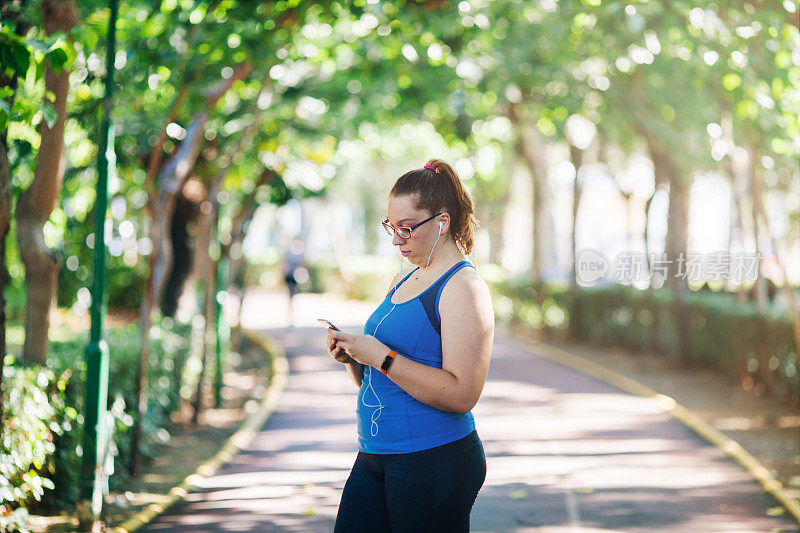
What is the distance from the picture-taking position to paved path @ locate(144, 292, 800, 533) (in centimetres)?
690

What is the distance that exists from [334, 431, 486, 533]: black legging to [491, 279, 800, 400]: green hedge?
997cm

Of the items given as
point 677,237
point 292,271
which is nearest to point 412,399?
point 677,237

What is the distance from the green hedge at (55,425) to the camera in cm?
591

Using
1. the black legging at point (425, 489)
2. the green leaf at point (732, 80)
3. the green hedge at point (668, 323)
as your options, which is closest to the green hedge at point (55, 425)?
the black legging at point (425, 489)

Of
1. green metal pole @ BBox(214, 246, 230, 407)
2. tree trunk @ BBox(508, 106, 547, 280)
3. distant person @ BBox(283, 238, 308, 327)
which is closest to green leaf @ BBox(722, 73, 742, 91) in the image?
green metal pole @ BBox(214, 246, 230, 407)

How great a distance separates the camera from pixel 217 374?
12.6m

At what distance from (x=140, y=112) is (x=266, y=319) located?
15509mm

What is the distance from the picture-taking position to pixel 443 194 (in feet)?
10.2

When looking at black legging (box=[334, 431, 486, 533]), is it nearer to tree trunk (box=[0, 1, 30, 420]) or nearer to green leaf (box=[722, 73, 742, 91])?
tree trunk (box=[0, 1, 30, 420])

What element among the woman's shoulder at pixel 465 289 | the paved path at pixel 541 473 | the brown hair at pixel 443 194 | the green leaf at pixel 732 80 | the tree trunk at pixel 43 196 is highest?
the green leaf at pixel 732 80

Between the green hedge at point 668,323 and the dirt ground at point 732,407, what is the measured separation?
0.24 meters

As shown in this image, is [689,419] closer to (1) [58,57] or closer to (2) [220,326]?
(2) [220,326]

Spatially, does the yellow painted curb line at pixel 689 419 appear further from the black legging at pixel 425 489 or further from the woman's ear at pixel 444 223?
the woman's ear at pixel 444 223

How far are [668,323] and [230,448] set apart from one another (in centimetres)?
1029
